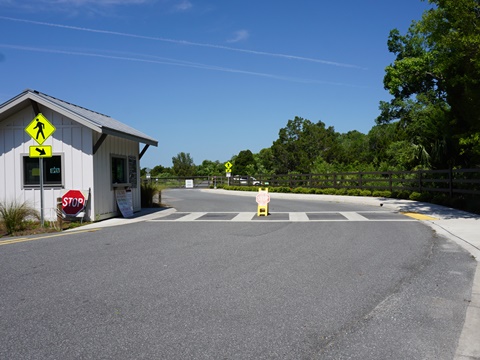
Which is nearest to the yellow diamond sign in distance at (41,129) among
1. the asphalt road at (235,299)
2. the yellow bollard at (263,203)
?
the asphalt road at (235,299)

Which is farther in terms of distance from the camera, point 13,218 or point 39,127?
point 39,127

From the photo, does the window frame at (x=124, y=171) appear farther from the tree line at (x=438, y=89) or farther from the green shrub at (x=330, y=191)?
the green shrub at (x=330, y=191)

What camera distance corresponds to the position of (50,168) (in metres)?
14.4

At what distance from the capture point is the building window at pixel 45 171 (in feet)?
46.9

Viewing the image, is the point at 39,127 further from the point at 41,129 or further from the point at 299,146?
the point at 299,146

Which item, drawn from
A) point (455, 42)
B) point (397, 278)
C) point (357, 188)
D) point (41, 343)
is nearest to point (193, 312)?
point (41, 343)

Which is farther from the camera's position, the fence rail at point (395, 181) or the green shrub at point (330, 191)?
the green shrub at point (330, 191)

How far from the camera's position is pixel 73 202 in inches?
542

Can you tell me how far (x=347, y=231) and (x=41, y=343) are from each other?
8.63m

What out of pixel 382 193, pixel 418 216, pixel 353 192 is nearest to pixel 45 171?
pixel 418 216

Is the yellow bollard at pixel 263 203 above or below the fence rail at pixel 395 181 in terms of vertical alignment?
below

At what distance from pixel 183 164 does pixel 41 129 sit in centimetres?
7893

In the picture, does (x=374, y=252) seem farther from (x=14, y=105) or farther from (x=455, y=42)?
(x=14, y=105)

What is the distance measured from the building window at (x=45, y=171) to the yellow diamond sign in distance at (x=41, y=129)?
1870 mm
